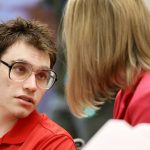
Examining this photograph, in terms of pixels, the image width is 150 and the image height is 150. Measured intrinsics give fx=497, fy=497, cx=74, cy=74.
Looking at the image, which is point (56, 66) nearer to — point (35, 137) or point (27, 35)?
point (27, 35)

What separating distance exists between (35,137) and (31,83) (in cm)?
22

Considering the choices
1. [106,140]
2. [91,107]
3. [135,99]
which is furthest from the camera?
[91,107]

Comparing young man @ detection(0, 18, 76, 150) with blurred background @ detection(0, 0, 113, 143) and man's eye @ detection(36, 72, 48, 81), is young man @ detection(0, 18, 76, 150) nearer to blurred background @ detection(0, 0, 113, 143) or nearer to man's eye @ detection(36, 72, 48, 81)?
man's eye @ detection(36, 72, 48, 81)

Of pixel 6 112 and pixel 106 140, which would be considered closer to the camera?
pixel 106 140

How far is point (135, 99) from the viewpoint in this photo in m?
1.62

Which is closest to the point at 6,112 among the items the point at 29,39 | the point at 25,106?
the point at 25,106

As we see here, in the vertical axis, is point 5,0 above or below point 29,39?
below

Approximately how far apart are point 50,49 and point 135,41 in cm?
50

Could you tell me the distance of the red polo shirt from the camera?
202 centimetres

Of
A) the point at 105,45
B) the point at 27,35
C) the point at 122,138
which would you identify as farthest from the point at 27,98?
the point at 122,138

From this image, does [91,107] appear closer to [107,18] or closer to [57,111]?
[107,18]

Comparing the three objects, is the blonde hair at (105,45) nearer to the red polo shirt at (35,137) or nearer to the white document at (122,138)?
the red polo shirt at (35,137)

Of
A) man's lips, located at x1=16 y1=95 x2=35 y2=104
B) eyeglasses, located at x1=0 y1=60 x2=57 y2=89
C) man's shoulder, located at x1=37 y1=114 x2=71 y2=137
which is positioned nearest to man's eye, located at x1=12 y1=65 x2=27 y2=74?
eyeglasses, located at x1=0 y1=60 x2=57 y2=89

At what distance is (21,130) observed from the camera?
2090 mm
